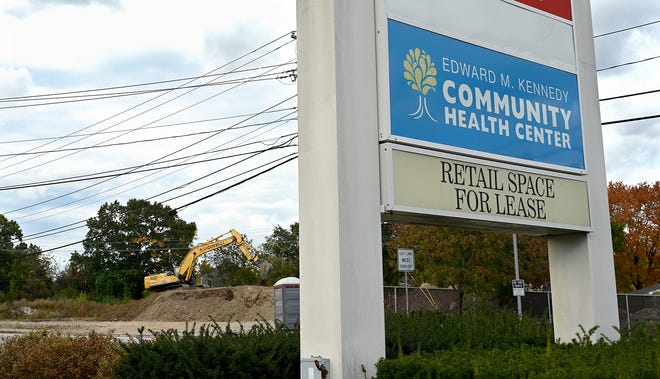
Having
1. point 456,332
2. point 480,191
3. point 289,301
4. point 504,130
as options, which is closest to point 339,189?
point 480,191

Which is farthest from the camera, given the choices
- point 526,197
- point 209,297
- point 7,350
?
point 209,297

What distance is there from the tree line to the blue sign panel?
761 inches

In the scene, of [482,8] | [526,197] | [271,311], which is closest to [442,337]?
[526,197]

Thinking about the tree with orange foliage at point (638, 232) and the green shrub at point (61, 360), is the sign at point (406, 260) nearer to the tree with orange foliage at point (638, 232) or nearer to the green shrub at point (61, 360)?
the green shrub at point (61, 360)

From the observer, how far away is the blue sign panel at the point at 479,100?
19.9 ft

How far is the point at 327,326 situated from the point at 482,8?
3.38 metres

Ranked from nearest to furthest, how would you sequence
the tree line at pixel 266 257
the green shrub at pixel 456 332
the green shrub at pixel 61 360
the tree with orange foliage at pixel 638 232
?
the green shrub at pixel 456 332 < the green shrub at pixel 61 360 < the tree line at pixel 266 257 < the tree with orange foliage at pixel 638 232

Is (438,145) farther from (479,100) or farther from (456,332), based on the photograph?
(456,332)

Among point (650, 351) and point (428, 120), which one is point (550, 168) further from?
point (650, 351)

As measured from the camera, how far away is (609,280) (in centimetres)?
734

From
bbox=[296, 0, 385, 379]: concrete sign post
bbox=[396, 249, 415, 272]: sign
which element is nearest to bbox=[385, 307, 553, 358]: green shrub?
bbox=[296, 0, 385, 379]: concrete sign post

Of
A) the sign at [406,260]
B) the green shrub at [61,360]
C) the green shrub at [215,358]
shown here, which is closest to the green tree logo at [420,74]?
the green shrub at [215,358]

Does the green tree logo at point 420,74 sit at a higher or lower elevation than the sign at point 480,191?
higher

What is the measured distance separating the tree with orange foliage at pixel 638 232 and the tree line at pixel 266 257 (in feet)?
0.23
